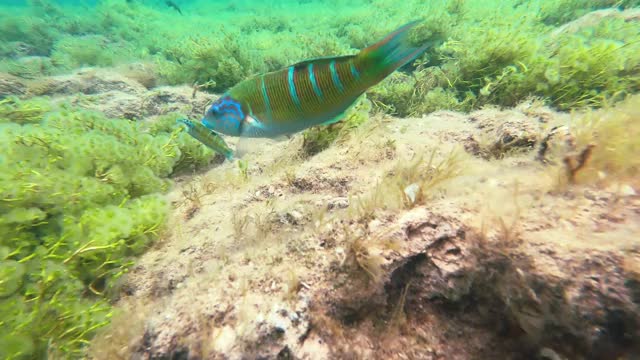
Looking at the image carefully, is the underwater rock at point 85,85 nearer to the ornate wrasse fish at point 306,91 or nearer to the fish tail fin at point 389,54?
the ornate wrasse fish at point 306,91

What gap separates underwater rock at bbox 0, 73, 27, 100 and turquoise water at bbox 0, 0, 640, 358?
0.08 ft

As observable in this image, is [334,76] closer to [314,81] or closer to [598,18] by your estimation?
[314,81]

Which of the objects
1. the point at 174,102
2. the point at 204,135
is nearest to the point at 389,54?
the point at 204,135

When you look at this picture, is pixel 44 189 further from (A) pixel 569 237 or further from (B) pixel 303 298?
(A) pixel 569 237

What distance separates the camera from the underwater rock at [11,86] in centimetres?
677

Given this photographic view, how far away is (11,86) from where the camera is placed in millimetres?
6914

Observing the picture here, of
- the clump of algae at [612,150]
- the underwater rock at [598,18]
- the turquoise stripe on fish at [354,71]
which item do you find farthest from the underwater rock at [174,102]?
the underwater rock at [598,18]

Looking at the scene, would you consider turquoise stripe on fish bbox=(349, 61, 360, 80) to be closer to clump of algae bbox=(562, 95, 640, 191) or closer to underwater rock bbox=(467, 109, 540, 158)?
clump of algae bbox=(562, 95, 640, 191)

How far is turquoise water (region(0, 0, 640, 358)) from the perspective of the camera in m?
2.27

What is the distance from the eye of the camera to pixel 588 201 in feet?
5.76

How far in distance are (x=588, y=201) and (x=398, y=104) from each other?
4.29 m

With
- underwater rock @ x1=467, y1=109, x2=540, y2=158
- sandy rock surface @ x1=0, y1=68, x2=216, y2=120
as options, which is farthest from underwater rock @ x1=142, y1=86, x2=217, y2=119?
underwater rock @ x1=467, y1=109, x2=540, y2=158

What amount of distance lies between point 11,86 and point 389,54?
30.7 feet

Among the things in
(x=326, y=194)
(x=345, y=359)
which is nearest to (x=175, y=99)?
(x=326, y=194)
